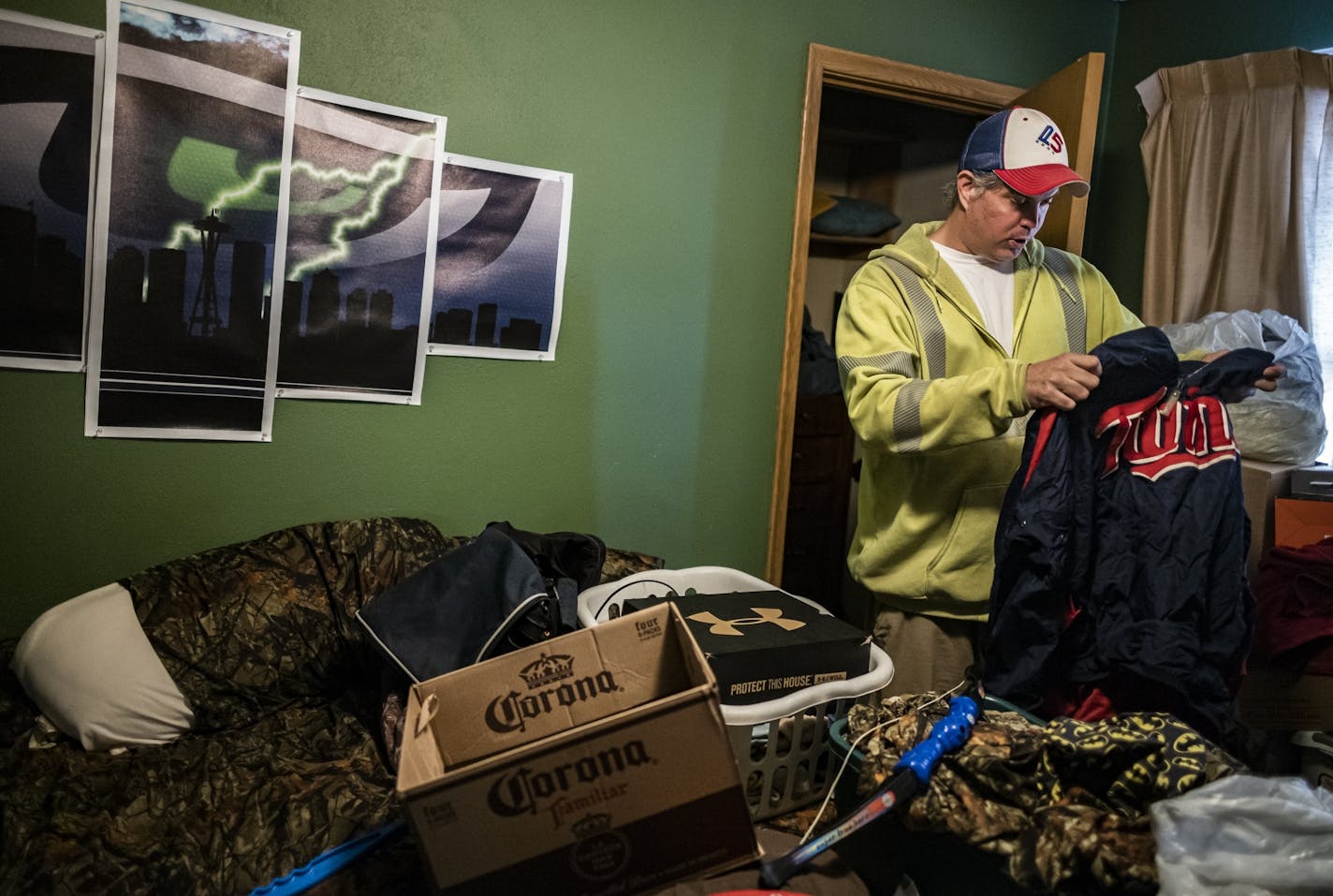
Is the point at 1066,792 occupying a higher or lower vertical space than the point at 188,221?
lower

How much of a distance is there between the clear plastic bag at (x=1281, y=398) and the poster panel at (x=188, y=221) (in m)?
2.31

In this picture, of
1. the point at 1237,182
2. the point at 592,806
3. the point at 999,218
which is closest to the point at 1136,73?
the point at 1237,182

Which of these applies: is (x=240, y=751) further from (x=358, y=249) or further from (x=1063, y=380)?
(x=1063, y=380)

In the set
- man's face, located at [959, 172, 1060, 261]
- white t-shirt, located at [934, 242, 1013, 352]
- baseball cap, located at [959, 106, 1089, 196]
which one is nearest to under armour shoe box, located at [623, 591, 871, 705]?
white t-shirt, located at [934, 242, 1013, 352]

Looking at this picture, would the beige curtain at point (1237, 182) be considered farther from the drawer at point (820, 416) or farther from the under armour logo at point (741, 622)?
the under armour logo at point (741, 622)

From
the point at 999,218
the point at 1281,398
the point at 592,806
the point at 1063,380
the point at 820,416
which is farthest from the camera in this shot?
the point at 820,416

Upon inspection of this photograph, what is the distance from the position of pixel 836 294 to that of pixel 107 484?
3.03 metres

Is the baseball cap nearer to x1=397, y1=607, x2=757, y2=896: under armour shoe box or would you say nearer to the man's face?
the man's face

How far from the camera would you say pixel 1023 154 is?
1.96 m

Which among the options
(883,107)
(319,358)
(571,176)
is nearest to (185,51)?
(319,358)

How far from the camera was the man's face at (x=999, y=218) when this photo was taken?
1966 mm

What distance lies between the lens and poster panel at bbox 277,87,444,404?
2.17m

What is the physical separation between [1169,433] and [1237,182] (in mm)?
1456

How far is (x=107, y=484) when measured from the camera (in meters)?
2.09
